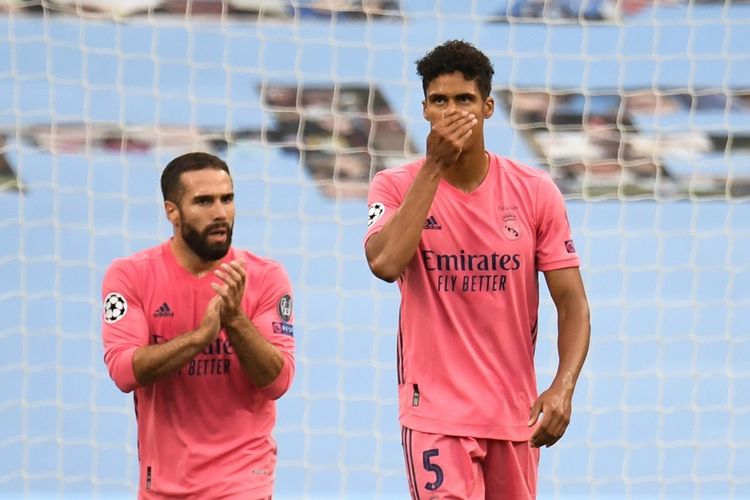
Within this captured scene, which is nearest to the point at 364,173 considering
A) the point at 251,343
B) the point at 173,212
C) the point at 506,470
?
the point at 173,212

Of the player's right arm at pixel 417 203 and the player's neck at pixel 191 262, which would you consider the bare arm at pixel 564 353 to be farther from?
the player's neck at pixel 191 262

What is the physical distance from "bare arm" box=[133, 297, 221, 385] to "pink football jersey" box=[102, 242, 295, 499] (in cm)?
7

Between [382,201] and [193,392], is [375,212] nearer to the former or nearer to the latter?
[382,201]

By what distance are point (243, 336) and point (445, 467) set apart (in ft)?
2.45

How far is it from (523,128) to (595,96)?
0.43 metres

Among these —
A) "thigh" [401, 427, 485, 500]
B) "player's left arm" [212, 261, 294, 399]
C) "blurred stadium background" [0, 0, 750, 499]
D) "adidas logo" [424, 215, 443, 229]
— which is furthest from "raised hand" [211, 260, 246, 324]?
"blurred stadium background" [0, 0, 750, 499]

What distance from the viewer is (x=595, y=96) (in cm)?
769

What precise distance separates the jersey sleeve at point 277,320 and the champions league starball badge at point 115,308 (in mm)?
419

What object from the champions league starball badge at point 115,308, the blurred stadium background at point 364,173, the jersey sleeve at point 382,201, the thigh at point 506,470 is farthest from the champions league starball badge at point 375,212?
the blurred stadium background at point 364,173

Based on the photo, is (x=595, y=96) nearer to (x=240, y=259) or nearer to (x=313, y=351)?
(x=313, y=351)

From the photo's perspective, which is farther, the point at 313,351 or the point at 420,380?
the point at 313,351

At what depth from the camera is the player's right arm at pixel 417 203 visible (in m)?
4.27

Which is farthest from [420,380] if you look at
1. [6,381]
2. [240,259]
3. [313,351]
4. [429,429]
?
[6,381]

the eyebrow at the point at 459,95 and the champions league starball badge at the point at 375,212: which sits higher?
the eyebrow at the point at 459,95
